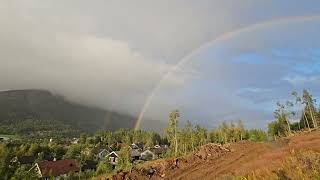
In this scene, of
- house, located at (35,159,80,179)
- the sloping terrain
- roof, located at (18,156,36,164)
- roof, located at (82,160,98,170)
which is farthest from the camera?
roof, located at (18,156,36,164)

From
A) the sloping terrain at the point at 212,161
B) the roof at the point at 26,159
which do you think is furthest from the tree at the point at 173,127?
the roof at the point at 26,159

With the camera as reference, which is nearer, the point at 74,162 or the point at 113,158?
the point at 74,162

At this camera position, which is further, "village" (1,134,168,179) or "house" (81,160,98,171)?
"house" (81,160,98,171)

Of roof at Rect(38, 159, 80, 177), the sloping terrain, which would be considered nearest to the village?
roof at Rect(38, 159, 80, 177)

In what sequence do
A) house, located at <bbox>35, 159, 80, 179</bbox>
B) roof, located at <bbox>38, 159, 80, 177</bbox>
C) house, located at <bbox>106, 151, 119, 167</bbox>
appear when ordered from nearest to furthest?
house, located at <bbox>35, 159, 80, 179</bbox>
roof, located at <bbox>38, 159, 80, 177</bbox>
house, located at <bbox>106, 151, 119, 167</bbox>

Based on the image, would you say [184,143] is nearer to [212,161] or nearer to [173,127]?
[173,127]

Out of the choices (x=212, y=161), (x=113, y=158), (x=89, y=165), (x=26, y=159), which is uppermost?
(x=26, y=159)

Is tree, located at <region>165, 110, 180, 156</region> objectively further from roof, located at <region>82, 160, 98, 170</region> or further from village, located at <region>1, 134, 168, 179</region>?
roof, located at <region>82, 160, 98, 170</region>

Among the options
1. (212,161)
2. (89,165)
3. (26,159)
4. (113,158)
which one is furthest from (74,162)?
(212,161)

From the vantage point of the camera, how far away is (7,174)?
45812mm

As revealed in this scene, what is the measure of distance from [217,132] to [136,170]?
74638 millimetres

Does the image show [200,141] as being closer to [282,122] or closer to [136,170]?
[282,122]

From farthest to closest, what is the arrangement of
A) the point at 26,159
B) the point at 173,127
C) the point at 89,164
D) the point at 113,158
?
the point at 26,159 < the point at 113,158 < the point at 89,164 < the point at 173,127

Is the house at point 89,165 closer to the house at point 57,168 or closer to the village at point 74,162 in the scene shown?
the village at point 74,162
